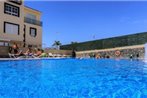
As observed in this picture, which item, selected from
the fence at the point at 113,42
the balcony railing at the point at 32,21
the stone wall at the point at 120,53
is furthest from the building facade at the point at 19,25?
the stone wall at the point at 120,53

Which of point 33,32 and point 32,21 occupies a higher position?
point 32,21

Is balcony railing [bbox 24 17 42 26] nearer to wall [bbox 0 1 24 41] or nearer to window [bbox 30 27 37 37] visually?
window [bbox 30 27 37 37]

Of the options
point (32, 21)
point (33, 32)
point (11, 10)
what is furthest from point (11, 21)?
point (33, 32)

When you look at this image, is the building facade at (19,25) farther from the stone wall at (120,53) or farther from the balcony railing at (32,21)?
the stone wall at (120,53)

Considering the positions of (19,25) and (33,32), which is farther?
(33,32)

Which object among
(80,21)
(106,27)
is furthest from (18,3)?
(106,27)

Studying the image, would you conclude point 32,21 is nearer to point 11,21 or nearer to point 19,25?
point 19,25

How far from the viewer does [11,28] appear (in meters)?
28.2

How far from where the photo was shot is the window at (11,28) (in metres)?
27.5

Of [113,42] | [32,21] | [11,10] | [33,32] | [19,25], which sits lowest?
[113,42]

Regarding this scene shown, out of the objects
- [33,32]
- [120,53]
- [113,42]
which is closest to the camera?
[120,53]

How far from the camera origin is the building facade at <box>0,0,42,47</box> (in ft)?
88.8

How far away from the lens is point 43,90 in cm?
655

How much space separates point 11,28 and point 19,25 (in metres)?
1.35
